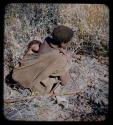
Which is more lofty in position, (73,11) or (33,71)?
(73,11)

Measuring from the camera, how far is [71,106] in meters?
2.58

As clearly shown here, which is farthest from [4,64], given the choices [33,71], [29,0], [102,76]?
[102,76]

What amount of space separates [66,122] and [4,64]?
51 cm

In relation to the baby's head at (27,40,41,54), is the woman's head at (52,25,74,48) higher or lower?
higher

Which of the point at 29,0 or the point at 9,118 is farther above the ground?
the point at 29,0

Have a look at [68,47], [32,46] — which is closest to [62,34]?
[68,47]

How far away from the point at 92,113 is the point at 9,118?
502 mm

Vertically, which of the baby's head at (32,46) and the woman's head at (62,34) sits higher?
the woman's head at (62,34)

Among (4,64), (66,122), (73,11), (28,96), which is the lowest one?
(66,122)

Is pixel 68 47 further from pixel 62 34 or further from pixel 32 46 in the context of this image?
pixel 32 46

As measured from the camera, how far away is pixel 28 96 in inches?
102

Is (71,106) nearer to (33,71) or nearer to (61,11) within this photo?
(33,71)

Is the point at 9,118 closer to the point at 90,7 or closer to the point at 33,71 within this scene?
the point at 33,71

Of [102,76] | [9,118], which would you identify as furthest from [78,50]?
[9,118]
